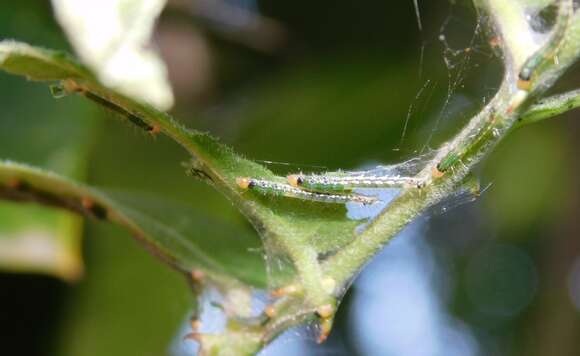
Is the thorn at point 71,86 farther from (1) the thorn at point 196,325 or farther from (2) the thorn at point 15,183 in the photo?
(1) the thorn at point 196,325

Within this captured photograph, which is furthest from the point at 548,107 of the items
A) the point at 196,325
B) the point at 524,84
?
the point at 196,325

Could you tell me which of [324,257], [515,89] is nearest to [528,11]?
[515,89]

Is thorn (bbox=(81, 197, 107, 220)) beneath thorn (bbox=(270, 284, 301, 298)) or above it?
beneath

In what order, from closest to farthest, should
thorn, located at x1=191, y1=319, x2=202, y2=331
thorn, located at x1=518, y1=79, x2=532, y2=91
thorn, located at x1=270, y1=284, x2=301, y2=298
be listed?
thorn, located at x1=518, y1=79, x2=532, y2=91, thorn, located at x1=270, y1=284, x2=301, y2=298, thorn, located at x1=191, y1=319, x2=202, y2=331

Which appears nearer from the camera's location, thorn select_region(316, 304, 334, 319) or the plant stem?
the plant stem

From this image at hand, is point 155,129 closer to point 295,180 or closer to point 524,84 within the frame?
point 295,180

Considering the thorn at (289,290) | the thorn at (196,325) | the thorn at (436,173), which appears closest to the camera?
the thorn at (436,173)

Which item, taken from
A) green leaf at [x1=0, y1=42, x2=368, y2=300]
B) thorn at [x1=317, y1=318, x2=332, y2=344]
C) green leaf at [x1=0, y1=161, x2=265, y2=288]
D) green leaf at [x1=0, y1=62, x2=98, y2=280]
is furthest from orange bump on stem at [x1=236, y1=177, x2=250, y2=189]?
green leaf at [x1=0, y1=62, x2=98, y2=280]

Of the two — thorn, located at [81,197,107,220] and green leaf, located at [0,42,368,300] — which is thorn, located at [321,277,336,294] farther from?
thorn, located at [81,197,107,220]

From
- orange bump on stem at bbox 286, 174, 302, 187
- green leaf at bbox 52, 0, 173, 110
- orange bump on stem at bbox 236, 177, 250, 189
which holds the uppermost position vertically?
green leaf at bbox 52, 0, 173, 110

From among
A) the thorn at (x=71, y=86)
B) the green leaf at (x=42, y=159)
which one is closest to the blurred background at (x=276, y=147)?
the green leaf at (x=42, y=159)
